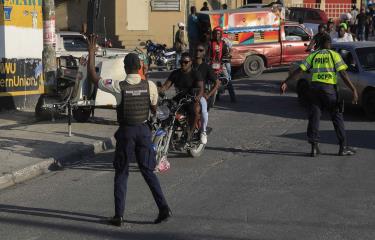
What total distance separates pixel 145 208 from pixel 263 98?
10364 mm

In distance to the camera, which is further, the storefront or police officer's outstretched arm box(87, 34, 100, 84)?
the storefront

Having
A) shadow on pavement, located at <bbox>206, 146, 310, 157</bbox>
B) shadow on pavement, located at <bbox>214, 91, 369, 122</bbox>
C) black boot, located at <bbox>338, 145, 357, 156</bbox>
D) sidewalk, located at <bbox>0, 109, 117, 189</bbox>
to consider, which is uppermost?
black boot, located at <bbox>338, 145, 357, 156</bbox>

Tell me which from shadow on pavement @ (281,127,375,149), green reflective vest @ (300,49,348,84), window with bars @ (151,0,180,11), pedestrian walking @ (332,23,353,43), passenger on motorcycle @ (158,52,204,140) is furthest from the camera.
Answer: window with bars @ (151,0,180,11)

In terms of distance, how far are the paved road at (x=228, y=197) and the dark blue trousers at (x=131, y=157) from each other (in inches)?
12.1

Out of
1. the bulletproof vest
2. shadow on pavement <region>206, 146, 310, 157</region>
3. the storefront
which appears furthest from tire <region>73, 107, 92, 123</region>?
the bulletproof vest

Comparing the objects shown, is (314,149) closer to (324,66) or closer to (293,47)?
(324,66)

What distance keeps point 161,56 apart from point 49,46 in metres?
12.7

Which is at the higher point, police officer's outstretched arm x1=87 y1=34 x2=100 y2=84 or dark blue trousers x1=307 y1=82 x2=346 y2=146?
police officer's outstretched arm x1=87 y1=34 x2=100 y2=84

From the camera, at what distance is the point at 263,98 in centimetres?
1767

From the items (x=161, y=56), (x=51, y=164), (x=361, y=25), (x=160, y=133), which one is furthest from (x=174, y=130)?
(x=361, y=25)

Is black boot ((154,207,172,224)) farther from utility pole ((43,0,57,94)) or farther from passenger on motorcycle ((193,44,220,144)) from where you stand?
utility pole ((43,0,57,94))

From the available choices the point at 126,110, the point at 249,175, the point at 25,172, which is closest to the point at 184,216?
the point at 126,110

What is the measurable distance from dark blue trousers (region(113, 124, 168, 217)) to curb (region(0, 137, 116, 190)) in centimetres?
270

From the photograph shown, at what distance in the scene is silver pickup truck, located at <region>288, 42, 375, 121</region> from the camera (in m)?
14.0
